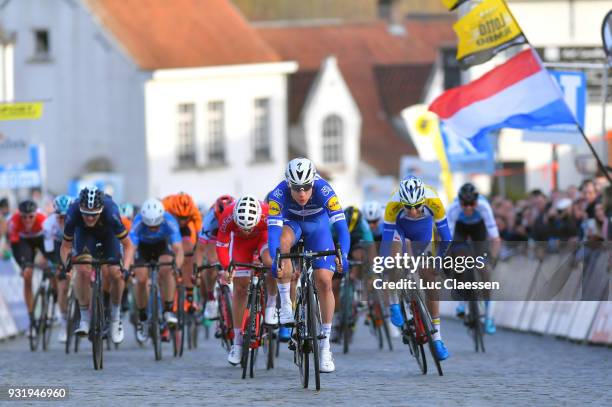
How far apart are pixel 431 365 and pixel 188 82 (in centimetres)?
4018

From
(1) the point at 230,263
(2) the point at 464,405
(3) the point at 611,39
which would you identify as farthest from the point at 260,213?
(3) the point at 611,39

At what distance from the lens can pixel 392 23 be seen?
7412 centimetres

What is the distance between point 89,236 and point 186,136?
40.5 meters

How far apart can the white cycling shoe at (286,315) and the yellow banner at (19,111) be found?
10926 millimetres

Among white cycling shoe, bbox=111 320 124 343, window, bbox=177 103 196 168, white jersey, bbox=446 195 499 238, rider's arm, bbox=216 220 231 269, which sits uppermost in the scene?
window, bbox=177 103 196 168

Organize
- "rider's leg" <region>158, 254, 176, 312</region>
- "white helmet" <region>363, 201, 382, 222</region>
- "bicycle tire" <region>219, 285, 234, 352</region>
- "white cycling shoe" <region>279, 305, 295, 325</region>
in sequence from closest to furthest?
"white cycling shoe" <region>279, 305, 295, 325</region>
"bicycle tire" <region>219, 285, 234, 352</region>
"rider's leg" <region>158, 254, 176, 312</region>
"white helmet" <region>363, 201, 382, 222</region>

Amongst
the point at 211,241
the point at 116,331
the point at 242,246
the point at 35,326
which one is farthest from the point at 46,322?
the point at 242,246

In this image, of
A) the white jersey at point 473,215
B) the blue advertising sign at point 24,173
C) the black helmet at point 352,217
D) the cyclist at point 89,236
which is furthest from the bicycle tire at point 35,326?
the blue advertising sign at point 24,173

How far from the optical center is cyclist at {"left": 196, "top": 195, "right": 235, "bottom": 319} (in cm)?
1816

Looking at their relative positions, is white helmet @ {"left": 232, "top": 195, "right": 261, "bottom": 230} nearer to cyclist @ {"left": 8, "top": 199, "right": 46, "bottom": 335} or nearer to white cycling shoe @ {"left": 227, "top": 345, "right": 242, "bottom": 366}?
white cycling shoe @ {"left": 227, "top": 345, "right": 242, "bottom": 366}

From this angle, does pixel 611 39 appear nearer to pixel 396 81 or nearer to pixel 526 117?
pixel 526 117

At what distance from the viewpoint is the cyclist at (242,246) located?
628 inches

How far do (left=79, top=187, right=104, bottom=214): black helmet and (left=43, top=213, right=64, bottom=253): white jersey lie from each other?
13.5 feet

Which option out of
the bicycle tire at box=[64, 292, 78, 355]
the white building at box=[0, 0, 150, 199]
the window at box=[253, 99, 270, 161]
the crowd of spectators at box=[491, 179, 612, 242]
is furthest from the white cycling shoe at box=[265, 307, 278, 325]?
the window at box=[253, 99, 270, 161]
